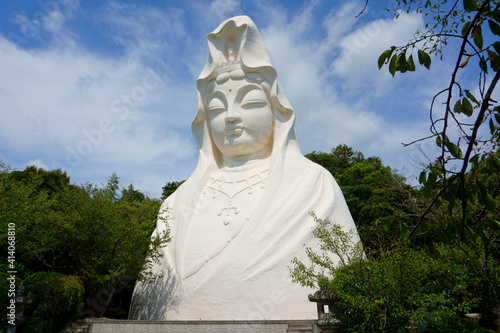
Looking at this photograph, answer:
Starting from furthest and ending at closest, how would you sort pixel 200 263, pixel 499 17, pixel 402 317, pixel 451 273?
pixel 200 263, pixel 451 273, pixel 402 317, pixel 499 17

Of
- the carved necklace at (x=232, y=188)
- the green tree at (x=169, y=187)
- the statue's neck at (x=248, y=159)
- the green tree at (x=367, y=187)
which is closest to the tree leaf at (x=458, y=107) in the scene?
the carved necklace at (x=232, y=188)

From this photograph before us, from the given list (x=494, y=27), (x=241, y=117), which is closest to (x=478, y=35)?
(x=494, y=27)

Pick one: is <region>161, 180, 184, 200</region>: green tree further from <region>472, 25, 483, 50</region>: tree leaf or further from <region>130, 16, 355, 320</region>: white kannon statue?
<region>472, 25, 483, 50</region>: tree leaf

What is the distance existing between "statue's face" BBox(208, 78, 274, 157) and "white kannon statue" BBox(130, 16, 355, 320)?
24 mm

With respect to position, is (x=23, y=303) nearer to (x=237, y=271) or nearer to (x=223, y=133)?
(x=237, y=271)

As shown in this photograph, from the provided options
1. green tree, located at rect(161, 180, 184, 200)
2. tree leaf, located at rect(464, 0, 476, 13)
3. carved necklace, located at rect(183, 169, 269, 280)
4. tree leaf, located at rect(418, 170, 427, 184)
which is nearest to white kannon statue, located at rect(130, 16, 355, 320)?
carved necklace, located at rect(183, 169, 269, 280)

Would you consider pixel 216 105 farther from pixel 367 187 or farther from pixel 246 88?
pixel 367 187

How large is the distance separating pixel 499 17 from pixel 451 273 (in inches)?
188

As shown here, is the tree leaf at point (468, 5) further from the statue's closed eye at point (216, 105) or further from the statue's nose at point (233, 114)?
the statue's closed eye at point (216, 105)

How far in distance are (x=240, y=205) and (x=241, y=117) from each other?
2135 millimetres

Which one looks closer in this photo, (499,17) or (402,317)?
(499,17)

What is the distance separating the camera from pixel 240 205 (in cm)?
934

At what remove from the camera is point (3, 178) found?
32.3 ft

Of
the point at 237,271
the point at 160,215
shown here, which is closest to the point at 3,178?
the point at 160,215
